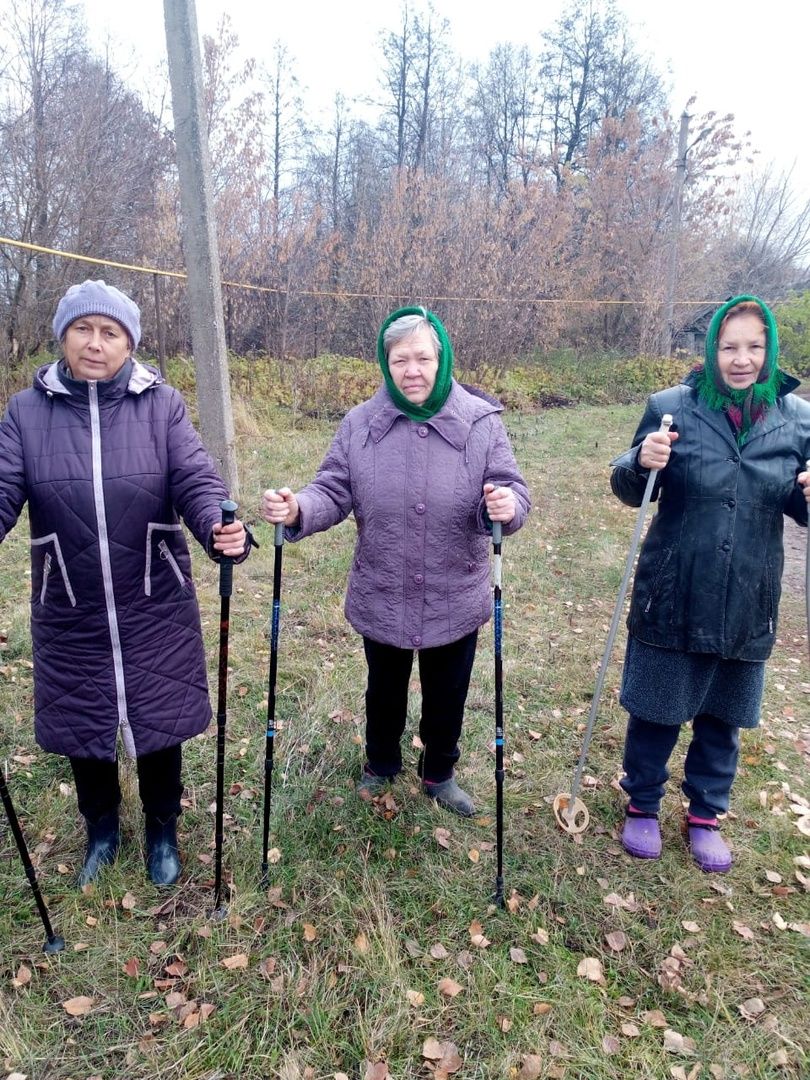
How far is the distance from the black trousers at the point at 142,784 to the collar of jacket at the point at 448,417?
1.40 metres

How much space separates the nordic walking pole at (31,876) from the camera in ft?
7.18

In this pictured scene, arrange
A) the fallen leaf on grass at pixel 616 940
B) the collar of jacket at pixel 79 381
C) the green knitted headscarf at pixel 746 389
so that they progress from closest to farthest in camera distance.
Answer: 1. the collar of jacket at pixel 79 381
2. the green knitted headscarf at pixel 746 389
3. the fallen leaf on grass at pixel 616 940

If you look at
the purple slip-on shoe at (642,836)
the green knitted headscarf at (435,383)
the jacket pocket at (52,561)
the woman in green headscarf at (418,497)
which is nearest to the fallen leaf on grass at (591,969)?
the purple slip-on shoe at (642,836)

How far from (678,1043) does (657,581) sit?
1.49 m

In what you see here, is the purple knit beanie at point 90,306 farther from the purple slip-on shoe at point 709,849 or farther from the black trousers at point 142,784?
the purple slip-on shoe at point 709,849

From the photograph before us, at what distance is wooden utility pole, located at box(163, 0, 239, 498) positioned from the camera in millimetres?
5156

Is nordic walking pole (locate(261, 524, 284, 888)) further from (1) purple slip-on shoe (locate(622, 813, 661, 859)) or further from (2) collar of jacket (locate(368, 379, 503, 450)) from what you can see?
(1) purple slip-on shoe (locate(622, 813, 661, 859))

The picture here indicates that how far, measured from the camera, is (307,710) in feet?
12.3

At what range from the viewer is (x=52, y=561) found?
2215 mm

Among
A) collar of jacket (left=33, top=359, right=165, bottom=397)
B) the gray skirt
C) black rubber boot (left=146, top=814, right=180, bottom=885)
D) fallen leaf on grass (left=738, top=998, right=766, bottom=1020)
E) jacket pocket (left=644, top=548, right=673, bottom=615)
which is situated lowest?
fallen leaf on grass (left=738, top=998, right=766, bottom=1020)

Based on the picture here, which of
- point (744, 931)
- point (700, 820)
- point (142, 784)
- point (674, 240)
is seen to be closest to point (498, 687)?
point (700, 820)

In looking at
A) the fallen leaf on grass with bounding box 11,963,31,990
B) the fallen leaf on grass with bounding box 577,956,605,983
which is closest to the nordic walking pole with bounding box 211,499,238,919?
the fallen leaf on grass with bounding box 11,963,31,990

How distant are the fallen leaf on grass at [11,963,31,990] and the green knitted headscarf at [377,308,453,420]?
2.29m

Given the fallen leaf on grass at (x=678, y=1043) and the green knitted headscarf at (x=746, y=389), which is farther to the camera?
the green knitted headscarf at (x=746, y=389)
